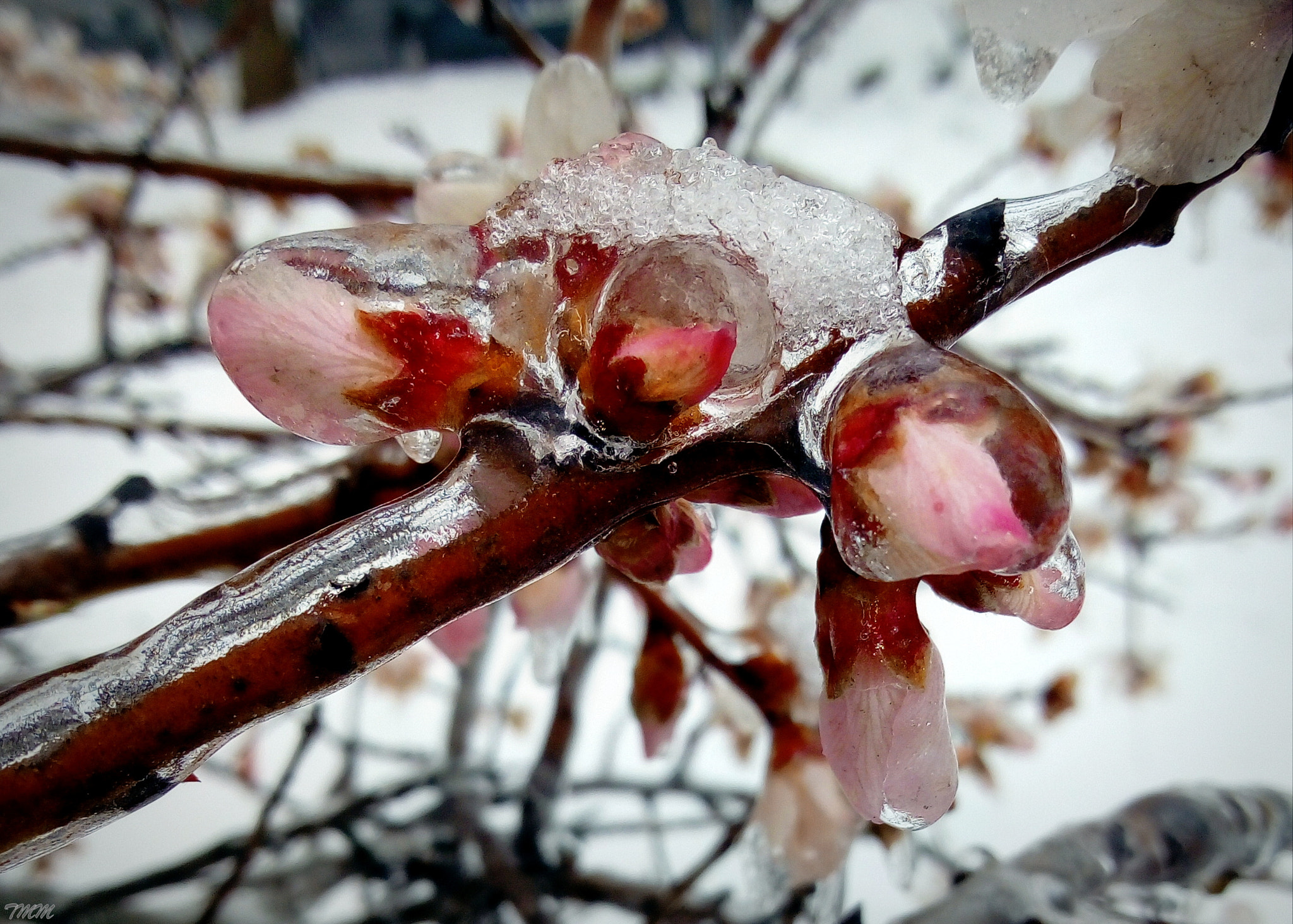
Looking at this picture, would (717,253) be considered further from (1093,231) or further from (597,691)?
(597,691)

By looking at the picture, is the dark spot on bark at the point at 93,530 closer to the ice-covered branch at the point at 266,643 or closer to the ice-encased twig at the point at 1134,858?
the ice-covered branch at the point at 266,643

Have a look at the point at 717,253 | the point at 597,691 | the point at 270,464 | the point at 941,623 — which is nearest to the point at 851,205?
the point at 717,253

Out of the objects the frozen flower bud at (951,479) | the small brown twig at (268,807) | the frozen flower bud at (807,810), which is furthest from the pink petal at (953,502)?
the small brown twig at (268,807)

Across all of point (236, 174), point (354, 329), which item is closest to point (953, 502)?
point (354, 329)

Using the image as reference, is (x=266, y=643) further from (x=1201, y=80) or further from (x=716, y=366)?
(x=1201, y=80)

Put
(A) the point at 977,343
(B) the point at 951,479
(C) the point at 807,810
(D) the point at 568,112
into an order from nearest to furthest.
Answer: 1. (B) the point at 951,479
2. (D) the point at 568,112
3. (C) the point at 807,810
4. (A) the point at 977,343

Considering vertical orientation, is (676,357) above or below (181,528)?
below
